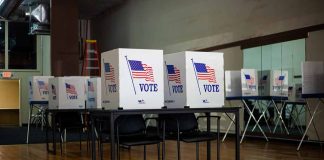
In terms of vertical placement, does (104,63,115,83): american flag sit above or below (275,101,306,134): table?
above

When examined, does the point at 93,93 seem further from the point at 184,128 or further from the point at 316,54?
the point at 316,54

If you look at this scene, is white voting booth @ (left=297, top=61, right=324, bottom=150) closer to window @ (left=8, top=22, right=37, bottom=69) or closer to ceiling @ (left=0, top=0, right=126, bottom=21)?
ceiling @ (left=0, top=0, right=126, bottom=21)

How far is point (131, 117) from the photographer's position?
4.27 metres

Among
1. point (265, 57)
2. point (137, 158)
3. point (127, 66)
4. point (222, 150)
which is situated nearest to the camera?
point (127, 66)

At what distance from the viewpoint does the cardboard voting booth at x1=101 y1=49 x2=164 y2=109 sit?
3.88 metres

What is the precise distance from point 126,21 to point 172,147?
24.2 feet

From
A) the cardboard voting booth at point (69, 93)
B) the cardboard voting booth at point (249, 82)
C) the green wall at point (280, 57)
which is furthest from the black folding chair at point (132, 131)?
the green wall at point (280, 57)

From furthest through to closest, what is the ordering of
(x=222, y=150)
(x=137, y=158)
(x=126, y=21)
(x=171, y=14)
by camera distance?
(x=126, y=21) → (x=171, y=14) → (x=222, y=150) → (x=137, y=158)

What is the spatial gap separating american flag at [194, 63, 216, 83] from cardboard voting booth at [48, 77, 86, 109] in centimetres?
327

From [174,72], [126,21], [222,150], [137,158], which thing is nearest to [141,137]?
[174,72]

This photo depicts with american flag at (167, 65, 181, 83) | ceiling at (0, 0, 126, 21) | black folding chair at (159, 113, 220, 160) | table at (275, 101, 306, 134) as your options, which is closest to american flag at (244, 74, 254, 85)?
table at (275, 101, 306, 134)

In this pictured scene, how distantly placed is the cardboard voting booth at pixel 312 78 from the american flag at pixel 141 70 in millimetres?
3437

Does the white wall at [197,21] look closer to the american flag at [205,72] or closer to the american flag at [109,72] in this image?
the american flag at [205,72]

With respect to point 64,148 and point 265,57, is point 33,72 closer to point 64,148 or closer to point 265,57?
point 64,148
